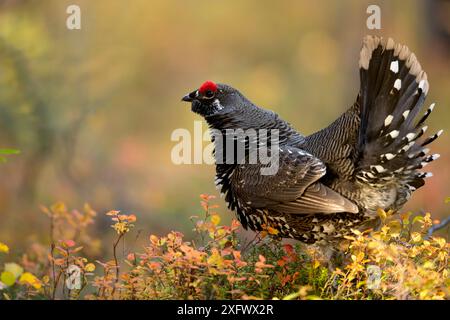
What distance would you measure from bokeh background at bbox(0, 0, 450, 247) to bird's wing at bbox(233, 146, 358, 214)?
470 centimetres

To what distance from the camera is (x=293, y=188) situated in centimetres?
458

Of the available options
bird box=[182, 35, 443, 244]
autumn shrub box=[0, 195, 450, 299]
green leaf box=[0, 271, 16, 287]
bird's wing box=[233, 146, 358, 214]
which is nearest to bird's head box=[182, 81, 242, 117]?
bird box=[182, 35, 443, 244]

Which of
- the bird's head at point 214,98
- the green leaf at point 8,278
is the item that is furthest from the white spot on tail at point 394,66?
the green leaf at point 8,278

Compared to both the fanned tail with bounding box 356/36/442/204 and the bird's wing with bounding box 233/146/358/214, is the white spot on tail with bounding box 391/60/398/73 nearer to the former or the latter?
the fanned tail with bounding box 356/36/442/204

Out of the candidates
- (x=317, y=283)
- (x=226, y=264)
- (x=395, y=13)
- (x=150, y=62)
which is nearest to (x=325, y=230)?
(x=317, y=283)

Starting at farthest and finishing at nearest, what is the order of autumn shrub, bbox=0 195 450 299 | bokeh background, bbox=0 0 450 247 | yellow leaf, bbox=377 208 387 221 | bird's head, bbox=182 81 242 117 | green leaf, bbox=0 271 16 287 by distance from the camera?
bokeh background, bbox=0 0 450 247 → bird's head, bbox=182 81 242 117 → yellow leaf, bbox=377 208 387 221 → autumn shrub, bbox=0 195 450 299 → green leaf, bbox=0 271 16 287

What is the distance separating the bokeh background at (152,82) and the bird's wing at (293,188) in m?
4.70

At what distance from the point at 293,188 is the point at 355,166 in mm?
466

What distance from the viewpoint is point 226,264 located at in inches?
146

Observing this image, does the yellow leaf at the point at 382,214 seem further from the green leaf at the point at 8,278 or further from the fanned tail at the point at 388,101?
the green leaf at the point at 8,278

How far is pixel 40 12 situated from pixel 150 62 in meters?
3.02

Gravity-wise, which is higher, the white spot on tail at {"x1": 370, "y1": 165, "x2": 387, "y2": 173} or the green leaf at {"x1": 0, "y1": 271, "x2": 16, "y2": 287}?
the white spot on tail at {"x1": 370, "y1": 165, "x2": 387, "y2": 173}

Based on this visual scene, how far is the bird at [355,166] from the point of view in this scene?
4.34m

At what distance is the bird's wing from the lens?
446 centimetres
